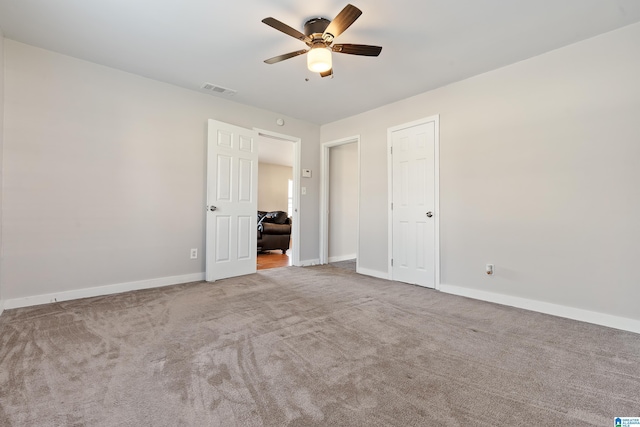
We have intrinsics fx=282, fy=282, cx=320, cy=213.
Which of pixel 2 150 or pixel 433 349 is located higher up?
pixel 2 150

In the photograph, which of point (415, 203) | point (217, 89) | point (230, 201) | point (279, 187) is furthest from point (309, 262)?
point (279, 187)

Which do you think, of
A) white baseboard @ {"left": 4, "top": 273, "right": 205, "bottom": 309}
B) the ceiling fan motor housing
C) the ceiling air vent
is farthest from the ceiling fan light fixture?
white baseboard @ {"left": 4, "top": 273, "right": 205, "bottom": 309}

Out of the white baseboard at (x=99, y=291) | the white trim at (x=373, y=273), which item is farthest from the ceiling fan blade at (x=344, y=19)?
the white baseboard at (x=99, y=291)

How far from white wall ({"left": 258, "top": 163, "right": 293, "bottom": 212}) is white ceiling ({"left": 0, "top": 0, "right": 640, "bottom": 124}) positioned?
6.02m

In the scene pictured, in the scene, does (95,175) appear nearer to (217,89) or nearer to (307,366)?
(217,89)

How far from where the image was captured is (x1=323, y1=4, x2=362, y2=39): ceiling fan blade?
1.88 metres

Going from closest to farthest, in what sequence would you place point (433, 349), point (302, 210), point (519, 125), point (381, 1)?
point (433, 349) → point (381, 1) → point (519, 125) → point (302, 210)

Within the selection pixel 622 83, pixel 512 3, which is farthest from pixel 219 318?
pixel 622 83

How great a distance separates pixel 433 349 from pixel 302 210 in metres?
3.32

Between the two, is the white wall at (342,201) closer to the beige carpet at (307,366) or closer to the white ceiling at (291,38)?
the white ceiling at (291,38)

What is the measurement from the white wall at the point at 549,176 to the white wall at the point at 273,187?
22.0 feet

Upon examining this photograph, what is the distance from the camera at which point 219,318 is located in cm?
243

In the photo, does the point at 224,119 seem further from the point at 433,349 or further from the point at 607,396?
the point at 607,396

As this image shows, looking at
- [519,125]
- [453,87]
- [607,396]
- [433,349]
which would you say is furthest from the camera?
[453,87]
